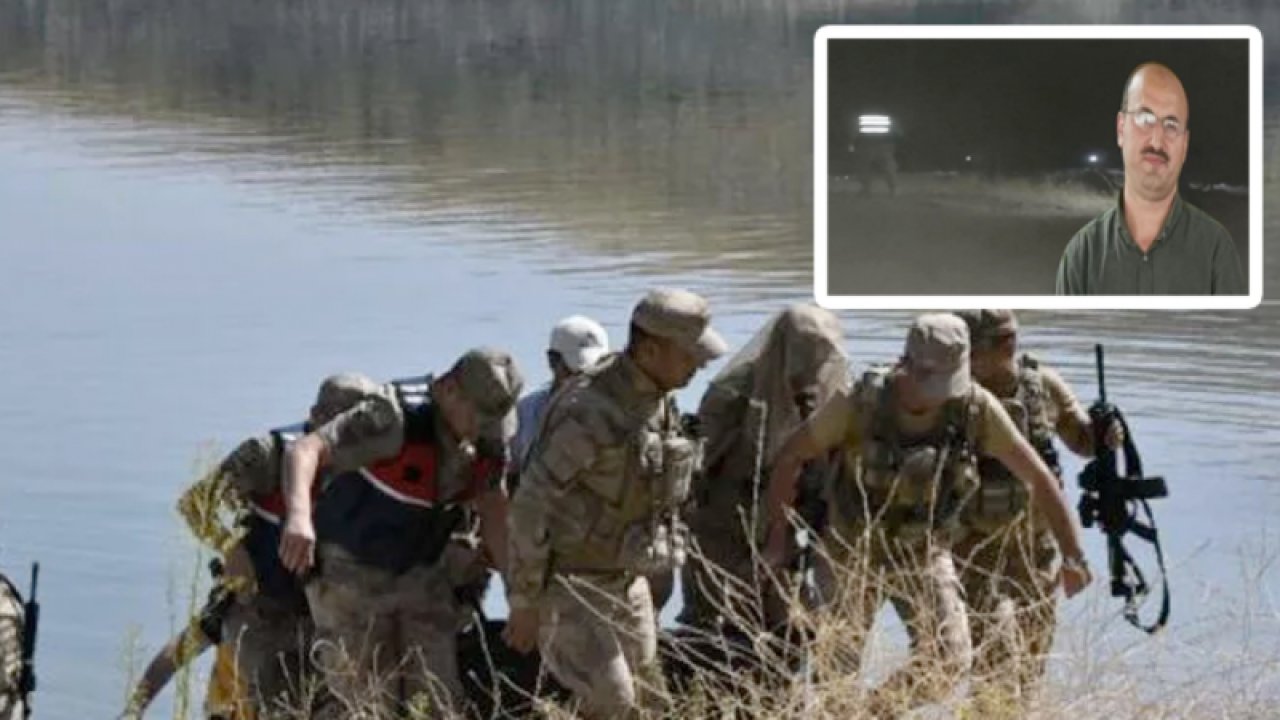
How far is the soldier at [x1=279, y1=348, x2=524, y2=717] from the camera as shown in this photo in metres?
7.07

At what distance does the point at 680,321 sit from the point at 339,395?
102cm

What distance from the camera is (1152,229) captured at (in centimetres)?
349

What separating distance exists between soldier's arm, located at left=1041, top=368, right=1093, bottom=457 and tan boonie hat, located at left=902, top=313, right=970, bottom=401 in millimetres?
840

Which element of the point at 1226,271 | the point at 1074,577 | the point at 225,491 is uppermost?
the point at 1226,271

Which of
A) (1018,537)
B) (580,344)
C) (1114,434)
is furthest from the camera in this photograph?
(1114,434)

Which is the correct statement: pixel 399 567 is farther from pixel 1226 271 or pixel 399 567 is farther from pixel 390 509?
pixel 1226 271

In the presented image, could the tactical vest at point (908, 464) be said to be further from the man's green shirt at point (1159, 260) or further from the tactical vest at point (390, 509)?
the man's green shirt at point (1159, 260)

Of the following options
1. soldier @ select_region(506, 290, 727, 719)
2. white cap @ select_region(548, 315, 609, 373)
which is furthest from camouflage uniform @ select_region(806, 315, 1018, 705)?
white cap @ select_region(548, 315, 609, 373)

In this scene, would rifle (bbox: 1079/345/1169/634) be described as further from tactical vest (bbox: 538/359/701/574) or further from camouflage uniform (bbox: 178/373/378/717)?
camouflage uniform (bbox: 178/373/378/717)

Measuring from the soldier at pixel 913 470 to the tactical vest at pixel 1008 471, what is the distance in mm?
81

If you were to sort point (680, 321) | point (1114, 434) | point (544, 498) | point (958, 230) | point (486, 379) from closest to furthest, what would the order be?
point (958, 230) < point (680, 321) < point (544, 498) < point (486, 379) < point (1114, 434)

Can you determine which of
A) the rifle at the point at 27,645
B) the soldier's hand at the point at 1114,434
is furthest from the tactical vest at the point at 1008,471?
the rifle at the point at 27,645

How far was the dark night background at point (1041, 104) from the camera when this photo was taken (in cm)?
353

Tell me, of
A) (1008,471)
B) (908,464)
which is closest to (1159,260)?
(908,464)
